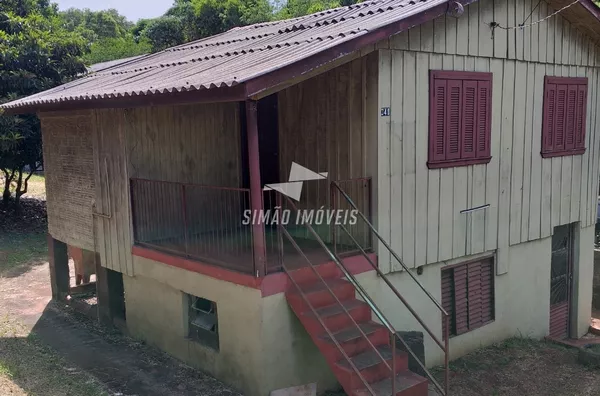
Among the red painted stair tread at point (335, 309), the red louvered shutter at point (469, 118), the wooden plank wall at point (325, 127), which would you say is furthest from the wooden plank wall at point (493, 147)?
the red painted stair tread at point (335, 309)

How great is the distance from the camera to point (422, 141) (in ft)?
24.1

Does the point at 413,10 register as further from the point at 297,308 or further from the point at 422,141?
the point at 297,308

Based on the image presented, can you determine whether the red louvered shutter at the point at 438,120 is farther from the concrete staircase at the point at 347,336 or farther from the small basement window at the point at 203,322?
the small basement window at the point at 203,322

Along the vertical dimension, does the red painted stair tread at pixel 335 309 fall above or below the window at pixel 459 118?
below

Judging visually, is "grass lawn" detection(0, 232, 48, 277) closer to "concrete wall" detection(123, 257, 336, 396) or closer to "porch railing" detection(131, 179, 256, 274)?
"porch railing" detection(131, 179, 256, 274)

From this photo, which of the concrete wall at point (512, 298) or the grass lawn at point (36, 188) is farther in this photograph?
the grass lawn at point (36, 188)

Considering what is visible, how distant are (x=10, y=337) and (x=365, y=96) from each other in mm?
6429

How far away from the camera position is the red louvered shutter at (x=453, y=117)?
755 centimetres

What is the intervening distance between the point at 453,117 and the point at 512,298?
3.43 m

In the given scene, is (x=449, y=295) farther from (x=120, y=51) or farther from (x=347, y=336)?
(x=120, y=51)

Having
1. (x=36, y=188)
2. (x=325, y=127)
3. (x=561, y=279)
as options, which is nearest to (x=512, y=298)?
(x=561, y=279)

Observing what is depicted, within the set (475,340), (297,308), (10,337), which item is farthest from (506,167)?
(10,337)

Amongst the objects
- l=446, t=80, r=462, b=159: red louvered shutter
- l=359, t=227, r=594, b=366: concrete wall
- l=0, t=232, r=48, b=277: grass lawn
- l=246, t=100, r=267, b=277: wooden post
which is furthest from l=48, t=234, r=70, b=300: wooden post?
l=446, t=80, r=462, b=159: red louvered shutter

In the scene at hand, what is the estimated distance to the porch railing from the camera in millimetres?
7533
